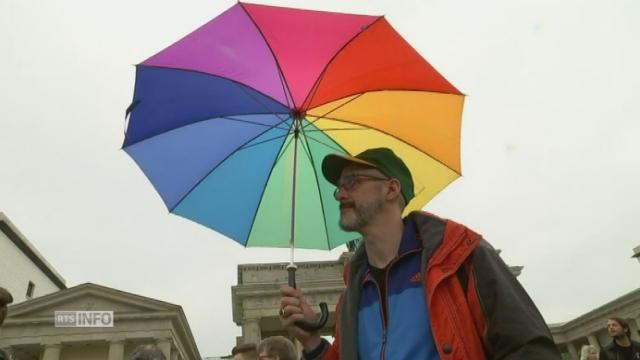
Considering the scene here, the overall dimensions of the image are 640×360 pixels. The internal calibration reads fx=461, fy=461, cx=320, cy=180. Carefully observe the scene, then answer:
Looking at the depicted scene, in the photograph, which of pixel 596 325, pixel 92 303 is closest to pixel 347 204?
pixel 92 303

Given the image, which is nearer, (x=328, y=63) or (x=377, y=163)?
(x=377, y=163)

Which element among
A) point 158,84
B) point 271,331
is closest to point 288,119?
point 158,84

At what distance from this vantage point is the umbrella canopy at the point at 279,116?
3.14m

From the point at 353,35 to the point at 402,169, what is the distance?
1.06 meters

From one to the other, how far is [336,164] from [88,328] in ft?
121

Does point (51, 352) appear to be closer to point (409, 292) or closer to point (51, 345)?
point (51, 345)

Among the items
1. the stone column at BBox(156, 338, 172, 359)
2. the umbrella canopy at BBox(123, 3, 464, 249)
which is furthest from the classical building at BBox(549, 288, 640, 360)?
the umbrella canopy at BBox(123, 3, 464, 249)

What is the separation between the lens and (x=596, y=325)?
40.5 metres

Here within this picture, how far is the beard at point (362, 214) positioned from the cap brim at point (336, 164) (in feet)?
0.71

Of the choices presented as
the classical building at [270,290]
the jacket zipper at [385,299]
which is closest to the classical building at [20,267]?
the classical building at [270,290]

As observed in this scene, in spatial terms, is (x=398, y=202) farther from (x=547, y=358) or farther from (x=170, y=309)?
(x=170, y=309)

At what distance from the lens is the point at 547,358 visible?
1675 millimetres

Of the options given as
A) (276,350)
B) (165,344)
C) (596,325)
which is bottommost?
(276,350)

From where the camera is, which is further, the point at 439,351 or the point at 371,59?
the point at 371,59
